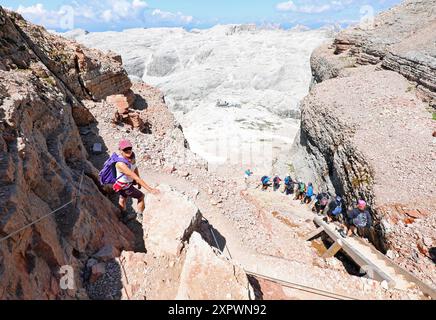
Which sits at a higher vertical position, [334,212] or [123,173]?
[123,173]

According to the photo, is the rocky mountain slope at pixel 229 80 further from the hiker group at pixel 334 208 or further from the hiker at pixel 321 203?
the hiker at pixel 321 203

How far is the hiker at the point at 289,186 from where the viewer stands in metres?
22.0

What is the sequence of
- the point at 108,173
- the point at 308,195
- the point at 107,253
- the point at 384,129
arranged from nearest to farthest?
the point at 107,253 → the point at 108,173 → the point at 384,129 → the point at 308,195

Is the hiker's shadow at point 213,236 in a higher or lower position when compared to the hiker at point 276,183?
higher

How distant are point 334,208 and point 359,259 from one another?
188 inches

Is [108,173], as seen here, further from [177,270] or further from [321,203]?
[321,203]

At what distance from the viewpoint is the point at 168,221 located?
8.58m

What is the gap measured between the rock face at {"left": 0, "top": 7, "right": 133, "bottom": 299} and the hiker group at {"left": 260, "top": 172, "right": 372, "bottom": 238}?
10.4 metres

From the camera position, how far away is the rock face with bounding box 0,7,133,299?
532 centimetres

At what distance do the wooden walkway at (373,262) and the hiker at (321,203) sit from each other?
2.31 metres

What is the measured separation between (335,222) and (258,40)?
10922 centimetres

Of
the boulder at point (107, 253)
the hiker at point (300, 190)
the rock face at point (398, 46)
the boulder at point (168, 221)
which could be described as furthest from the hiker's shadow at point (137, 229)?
the rock face at point (398, 46)

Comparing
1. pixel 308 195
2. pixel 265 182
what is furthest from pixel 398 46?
pixel 265 182

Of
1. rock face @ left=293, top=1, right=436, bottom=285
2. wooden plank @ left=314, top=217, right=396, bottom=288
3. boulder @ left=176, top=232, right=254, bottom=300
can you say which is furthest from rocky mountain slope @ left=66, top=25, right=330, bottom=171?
boulder @ left=176, top=232, right=254, bottom=300
